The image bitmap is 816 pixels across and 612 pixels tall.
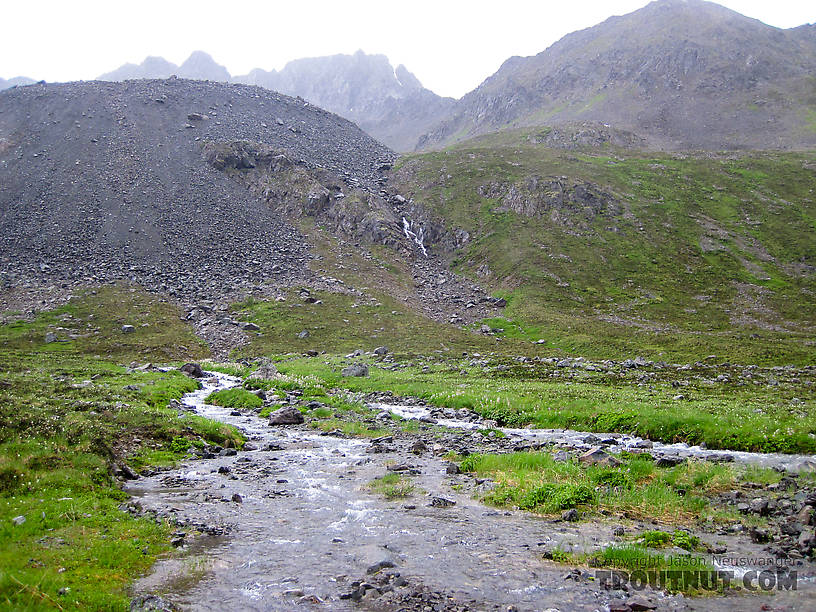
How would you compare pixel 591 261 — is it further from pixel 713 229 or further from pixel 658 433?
pixel 658 433

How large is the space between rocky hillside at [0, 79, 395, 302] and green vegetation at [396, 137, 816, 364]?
33204mm

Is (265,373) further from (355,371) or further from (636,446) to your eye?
(636,446)

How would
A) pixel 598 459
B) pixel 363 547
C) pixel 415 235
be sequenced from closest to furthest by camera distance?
pixel 363 547
pixel 598 459
pixel 415 235

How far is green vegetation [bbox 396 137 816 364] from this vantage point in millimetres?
65875

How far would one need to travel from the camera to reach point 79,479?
1482cm

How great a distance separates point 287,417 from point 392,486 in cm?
1530

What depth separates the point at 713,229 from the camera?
100 m

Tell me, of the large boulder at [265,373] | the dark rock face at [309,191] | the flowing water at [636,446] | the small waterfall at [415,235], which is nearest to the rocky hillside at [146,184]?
the dark rock face at [309,191]

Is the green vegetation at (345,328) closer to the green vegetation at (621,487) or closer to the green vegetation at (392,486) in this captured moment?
the green vegetation at (392,486)

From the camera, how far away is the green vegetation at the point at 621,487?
44.5 feet

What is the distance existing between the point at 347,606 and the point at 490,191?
112 metres

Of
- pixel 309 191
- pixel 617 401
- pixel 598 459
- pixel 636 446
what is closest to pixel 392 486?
pixel 598 459

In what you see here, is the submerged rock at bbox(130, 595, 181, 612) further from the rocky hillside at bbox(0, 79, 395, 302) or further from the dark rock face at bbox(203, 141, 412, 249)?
the dark rock face at bbox(203, 141, 412, 249)

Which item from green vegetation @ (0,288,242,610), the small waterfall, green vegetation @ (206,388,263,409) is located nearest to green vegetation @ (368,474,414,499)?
green vegetation @ (0,288,242,610)
